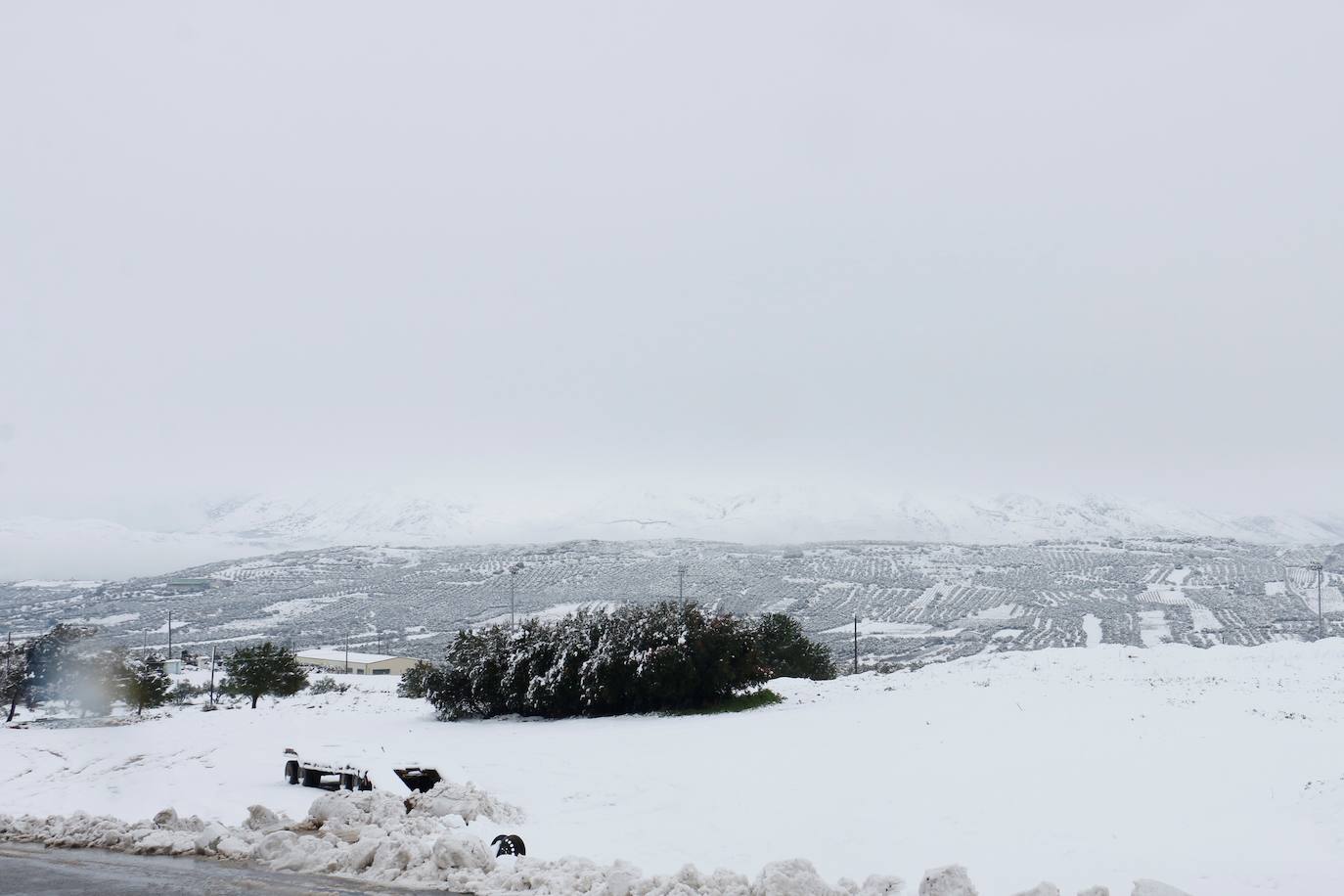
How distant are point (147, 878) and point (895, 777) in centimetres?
953

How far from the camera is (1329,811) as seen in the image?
977 cm

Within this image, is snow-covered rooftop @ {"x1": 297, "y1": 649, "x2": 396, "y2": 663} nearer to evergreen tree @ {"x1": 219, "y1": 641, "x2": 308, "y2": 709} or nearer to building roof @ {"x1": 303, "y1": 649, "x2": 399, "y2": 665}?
building roof @ {"x1": 303, "y1": 649, "x2": 399, "y2": 665}

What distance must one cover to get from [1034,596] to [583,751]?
117 metres

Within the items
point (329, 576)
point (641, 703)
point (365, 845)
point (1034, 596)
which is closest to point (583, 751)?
point (641, 703)

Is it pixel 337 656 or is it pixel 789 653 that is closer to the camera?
pixel 789 653

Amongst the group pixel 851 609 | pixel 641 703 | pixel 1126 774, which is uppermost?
pixel 1126 774

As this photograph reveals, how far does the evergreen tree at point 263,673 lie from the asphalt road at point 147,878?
97.6 ft

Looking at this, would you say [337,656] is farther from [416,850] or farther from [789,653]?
[416,850]

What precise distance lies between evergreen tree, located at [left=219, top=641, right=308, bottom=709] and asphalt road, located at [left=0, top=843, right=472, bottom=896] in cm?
2975

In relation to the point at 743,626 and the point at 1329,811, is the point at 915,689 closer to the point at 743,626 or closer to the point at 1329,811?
the point at 743,626

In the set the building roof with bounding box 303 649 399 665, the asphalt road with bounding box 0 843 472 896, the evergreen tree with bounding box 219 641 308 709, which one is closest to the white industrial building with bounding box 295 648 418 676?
the building roof with bounding box 303 649 399 665

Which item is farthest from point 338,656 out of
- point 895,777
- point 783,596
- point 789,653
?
point 895,777

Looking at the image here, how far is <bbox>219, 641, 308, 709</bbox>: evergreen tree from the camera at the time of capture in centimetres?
3666

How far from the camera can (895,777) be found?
12938 mm
